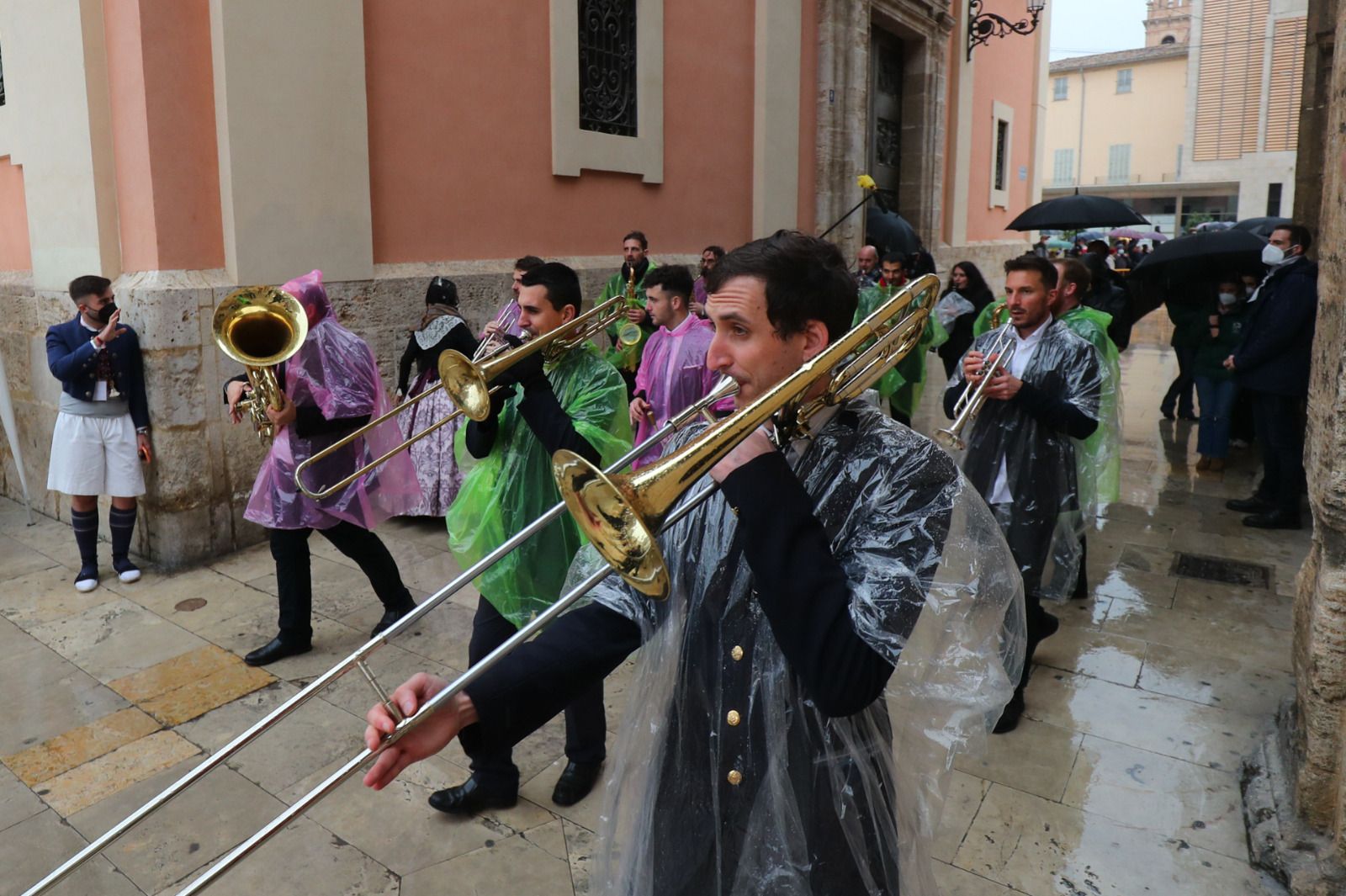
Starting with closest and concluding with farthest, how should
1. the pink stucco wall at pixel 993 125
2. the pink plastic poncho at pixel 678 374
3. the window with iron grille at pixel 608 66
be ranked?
the pink plastic poncho at pixel 678 374 → the window with iron grille at pixel 608 66 → the pink stucco wall at pixel 993 125

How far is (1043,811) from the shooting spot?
10.6 feet

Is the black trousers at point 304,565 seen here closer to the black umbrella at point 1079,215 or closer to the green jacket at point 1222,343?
the green jacket at point 1222,343

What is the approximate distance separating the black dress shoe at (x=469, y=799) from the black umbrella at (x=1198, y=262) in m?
7.18

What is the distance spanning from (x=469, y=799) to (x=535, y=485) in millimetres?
1066

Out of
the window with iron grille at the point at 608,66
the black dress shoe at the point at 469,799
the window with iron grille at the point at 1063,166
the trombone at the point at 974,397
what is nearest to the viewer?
the black dress shoe at the point at 469,799

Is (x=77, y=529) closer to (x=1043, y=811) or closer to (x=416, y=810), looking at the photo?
(x=416, y=810)

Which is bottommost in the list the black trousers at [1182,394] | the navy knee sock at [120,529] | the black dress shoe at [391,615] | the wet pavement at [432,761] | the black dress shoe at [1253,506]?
the wet pavement at [432,761]

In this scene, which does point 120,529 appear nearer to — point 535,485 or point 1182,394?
point 535,485

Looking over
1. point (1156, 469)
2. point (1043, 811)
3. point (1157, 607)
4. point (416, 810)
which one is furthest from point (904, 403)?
point (416, 810)

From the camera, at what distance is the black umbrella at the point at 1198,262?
7.87 m

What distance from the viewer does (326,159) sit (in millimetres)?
6043

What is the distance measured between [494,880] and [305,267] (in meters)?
4.27

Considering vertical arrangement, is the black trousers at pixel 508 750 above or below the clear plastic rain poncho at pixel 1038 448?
below

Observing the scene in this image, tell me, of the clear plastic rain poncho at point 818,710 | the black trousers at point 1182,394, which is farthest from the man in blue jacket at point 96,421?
the black trousers at point 1182,394
